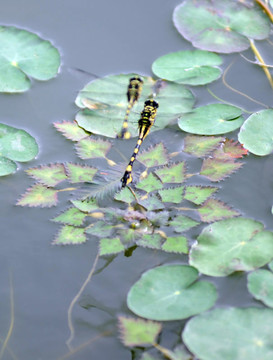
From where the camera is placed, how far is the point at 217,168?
387cm

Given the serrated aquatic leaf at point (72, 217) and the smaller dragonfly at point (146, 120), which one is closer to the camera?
the serrated aquatic leaf at point (72, 217)

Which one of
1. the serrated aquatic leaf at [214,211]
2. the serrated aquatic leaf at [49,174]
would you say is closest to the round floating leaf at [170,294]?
the serrated aquatic leaf at [214,211]

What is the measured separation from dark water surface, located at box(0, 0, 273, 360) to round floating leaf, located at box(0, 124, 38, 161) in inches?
2.6

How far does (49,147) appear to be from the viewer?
159 inches

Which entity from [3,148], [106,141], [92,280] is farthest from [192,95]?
[92,280]

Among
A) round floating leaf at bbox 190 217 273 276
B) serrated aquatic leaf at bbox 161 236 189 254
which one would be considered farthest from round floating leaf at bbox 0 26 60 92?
round floating leaf at bbox 190 217 273 276

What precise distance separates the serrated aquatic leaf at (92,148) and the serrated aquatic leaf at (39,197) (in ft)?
1.21

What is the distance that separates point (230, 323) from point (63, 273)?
0.96m

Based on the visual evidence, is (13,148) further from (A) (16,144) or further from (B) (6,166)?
(B) (6,166)

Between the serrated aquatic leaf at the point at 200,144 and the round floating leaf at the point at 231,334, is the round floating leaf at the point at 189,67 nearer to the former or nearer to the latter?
the serrated aquatic leaf at the point at 200,144

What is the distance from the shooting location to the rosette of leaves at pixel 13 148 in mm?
3844

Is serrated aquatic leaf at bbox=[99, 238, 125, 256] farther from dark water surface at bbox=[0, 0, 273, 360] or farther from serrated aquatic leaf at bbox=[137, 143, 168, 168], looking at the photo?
serrated aquatic leaf at bbox=[137, 143, 168, 168]

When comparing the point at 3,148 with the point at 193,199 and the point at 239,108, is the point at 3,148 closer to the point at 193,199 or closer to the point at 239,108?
the point at 193,199

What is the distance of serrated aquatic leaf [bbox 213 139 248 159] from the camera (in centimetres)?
395
